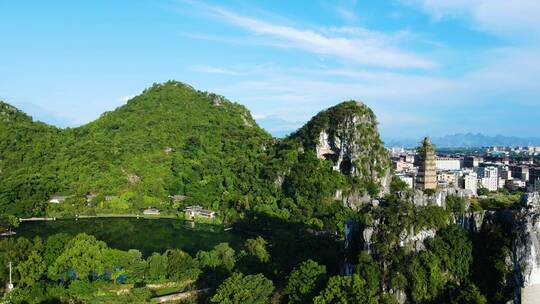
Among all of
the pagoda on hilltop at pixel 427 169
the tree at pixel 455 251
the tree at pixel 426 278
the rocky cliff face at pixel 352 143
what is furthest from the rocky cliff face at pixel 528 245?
the rocky cliff face at pixel 352 143

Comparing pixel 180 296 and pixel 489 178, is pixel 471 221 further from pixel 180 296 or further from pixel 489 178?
pixel 489 178

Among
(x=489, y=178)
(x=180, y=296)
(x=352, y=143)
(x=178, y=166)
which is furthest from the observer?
(x=489, y=178)

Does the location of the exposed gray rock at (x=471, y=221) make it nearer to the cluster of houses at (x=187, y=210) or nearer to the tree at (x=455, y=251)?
the tree at (x=455, y=251)

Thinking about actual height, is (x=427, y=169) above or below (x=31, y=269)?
above

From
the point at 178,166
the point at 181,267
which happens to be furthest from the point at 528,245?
the point at 178,166

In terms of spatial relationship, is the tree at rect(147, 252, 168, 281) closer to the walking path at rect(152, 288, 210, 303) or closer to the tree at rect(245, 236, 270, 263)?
the walking path at rect(152, 288, 210, 303)

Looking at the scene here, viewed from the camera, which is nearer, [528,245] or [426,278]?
[528,245]

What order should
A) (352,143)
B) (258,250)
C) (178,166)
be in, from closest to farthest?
(258,250)
(352,143)
(178,166)
